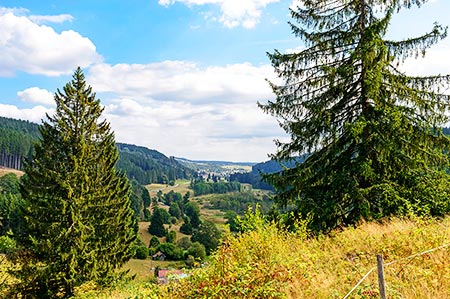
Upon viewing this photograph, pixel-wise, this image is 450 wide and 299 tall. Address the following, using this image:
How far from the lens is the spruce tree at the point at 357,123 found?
33.0 feet

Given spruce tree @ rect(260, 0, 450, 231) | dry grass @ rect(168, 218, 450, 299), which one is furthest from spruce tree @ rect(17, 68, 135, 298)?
dry grass @ rect(168, 218, 450, 299)

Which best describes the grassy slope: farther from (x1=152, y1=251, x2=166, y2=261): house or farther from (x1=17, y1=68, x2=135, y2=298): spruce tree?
(x1=152, y1=251, x2=166, y2=261): house

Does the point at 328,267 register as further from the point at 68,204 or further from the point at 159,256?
the point at 159,256

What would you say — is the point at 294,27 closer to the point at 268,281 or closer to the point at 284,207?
the point at 284,207

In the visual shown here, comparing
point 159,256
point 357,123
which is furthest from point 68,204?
point 159,256

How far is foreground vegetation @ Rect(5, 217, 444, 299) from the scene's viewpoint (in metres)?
4.74

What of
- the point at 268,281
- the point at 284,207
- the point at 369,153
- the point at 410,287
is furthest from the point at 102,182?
the point at 410,287

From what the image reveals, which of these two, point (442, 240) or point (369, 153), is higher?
point (369, 153)

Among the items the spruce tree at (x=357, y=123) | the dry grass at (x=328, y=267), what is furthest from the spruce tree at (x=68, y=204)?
the dry grass at (x=328, y=267)

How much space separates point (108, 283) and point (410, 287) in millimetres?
20212

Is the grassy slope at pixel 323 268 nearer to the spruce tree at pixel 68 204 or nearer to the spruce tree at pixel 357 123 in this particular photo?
the spruce tree at pixel 357 123

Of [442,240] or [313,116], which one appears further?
[313,116]

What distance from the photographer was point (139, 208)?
125812 millimetres

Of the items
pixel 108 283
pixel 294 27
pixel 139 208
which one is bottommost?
pixel 139 208
